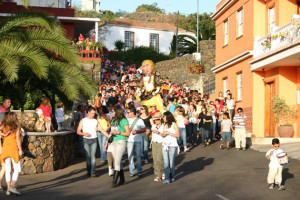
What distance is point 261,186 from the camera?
36.1 ft

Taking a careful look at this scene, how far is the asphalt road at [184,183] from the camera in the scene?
9906mm

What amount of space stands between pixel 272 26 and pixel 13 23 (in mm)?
11291

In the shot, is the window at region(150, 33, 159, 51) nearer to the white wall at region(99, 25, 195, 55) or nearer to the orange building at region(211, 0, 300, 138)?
the white wall at region(99, 25, 195, 55)

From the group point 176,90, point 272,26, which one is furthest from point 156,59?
point 272,26

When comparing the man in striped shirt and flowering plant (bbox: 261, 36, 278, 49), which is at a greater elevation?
flowering plant (bbox: 261, 36, 278, 49)

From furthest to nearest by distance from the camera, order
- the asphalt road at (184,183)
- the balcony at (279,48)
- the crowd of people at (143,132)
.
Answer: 1. the balcony at (279,48)
2. the crowd of people at (143,132)
3. the asphalt road at (184,183)

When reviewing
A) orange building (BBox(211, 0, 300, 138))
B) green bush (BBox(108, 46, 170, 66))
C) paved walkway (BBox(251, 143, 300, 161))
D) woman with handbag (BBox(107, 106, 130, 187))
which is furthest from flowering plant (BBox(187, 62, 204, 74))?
woman with handbag (BBox(107, 106, 130, 187))

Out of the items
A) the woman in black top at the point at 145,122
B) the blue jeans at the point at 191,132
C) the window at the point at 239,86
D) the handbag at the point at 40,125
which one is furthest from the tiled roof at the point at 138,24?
the woman in black top at the point at 145,122

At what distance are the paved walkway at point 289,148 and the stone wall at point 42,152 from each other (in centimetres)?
712

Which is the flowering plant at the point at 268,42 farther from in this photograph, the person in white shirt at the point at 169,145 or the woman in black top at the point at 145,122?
the person in white shirt at the point at 169,145

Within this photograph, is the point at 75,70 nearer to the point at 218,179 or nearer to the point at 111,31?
the point at 218,179

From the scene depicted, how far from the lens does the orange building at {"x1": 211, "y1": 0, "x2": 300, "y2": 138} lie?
1867 cm

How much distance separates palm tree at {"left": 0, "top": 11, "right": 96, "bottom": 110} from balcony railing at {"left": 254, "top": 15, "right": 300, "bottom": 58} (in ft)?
24.1

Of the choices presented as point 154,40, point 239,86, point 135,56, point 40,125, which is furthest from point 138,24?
point 40,125
